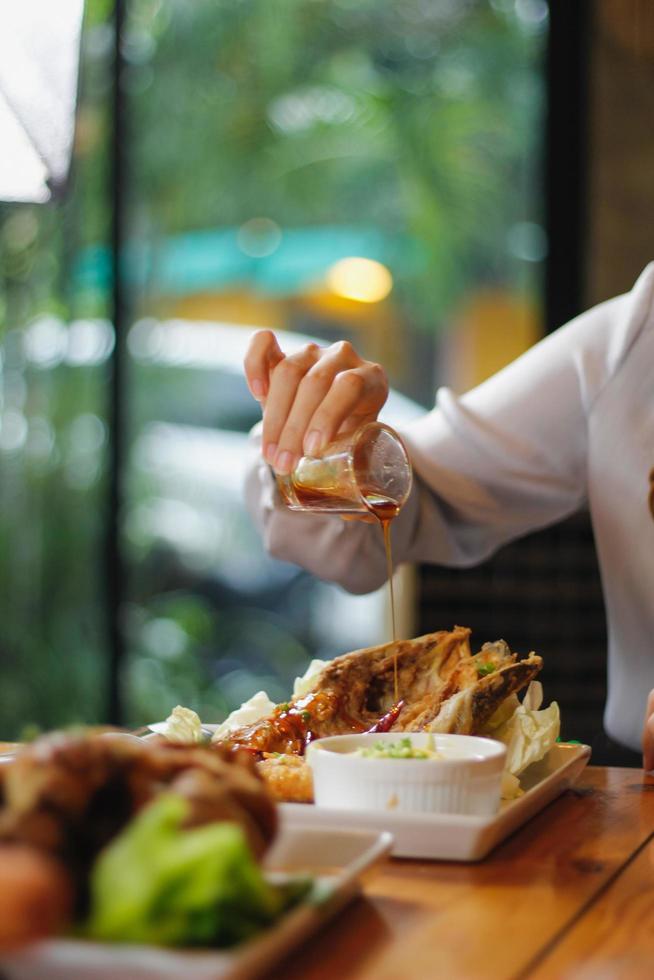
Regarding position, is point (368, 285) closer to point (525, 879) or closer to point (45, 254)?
point (45, 254)

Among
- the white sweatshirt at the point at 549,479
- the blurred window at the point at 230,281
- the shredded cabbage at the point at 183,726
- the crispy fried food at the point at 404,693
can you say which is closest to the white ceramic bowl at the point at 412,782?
the crispy fried food at the point at 404,693

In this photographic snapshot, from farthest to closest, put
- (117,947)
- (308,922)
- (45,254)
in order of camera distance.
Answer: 1. (45,254)
2. (308,922)
3. (117,947)

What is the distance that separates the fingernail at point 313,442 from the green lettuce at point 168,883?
0.94 meters

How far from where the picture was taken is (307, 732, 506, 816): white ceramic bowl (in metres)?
1.11

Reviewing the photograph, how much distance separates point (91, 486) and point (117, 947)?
380cm

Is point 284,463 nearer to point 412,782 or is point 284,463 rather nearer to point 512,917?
point 412,782

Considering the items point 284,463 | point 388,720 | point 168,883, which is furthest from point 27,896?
point 284,463

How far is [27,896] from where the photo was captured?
→ 26.3 inches

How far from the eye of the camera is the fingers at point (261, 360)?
6.03 ft

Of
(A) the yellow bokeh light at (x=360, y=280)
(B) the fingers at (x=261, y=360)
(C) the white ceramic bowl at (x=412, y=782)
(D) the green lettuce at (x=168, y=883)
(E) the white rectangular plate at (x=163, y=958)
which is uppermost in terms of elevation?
(A) the yellow bokeh light at (x=360, y=280)

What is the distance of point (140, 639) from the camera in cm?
460

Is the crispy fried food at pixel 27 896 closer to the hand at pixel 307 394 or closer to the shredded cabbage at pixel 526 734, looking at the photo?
the shredded cabbage at pixel 526 734

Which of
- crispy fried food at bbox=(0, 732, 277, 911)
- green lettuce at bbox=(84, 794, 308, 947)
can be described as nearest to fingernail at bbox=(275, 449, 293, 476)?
crispy fried food at bbox=(0, 732, 277, 911)

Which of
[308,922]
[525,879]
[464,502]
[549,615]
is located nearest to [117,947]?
[308,922]
